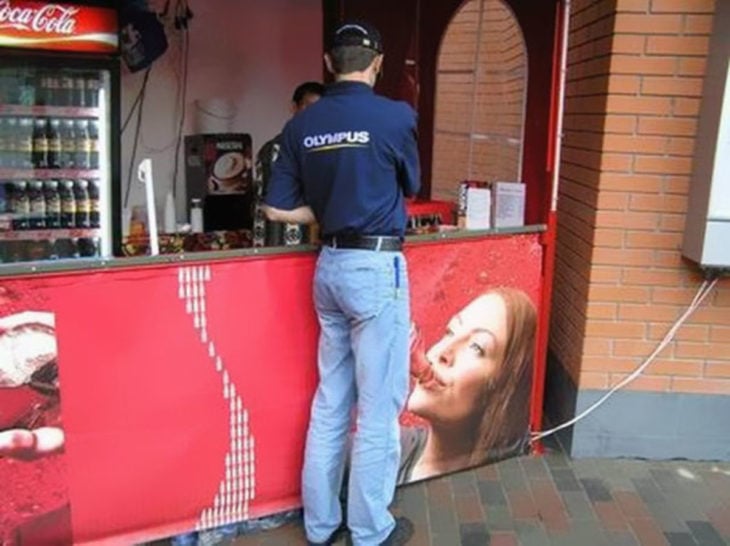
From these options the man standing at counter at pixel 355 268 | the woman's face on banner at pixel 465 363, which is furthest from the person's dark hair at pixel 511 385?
the man standing at counter at pixel 355 268

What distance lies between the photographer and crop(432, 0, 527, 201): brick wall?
13.1 feet

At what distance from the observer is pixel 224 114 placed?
558cm

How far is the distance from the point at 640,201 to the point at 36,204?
3.10 meters

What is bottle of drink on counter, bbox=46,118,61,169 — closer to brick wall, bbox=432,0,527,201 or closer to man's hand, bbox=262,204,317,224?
man's hand, bbox=262,204,317,224

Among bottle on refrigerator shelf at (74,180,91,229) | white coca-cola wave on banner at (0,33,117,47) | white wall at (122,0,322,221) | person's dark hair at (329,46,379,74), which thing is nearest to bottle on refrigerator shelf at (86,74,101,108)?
white coca-cola wave on banner at (0,33,117,47)

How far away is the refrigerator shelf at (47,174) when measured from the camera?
13.3 feet

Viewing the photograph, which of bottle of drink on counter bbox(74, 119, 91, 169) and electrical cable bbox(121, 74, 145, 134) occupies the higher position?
electrical cable bbox(121, 74, 145, 134)

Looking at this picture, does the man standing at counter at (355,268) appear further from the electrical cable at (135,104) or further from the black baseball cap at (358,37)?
the electrical cable at (135,104)

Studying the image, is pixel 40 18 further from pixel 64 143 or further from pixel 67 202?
pixel 67 202

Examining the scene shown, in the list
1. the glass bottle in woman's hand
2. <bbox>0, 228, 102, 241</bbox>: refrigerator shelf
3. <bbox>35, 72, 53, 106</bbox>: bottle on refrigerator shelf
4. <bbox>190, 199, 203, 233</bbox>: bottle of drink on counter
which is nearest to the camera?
the glass bottle in woman's hand

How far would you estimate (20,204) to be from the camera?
13.3ft

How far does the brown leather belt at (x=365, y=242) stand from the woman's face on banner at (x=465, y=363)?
718 millimetres

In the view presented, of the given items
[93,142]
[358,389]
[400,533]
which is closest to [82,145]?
[93,142]

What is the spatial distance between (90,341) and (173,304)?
1.00ft
